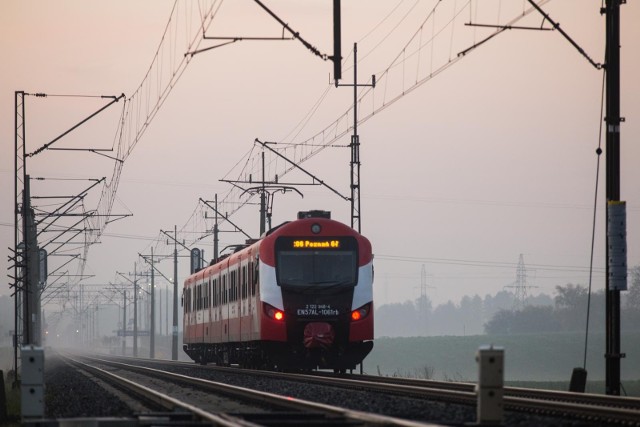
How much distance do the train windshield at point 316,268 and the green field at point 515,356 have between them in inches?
2393

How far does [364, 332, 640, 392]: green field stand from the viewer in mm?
98188

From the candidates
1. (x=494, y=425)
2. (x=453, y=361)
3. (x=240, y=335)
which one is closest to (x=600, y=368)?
(x=453, y=361)

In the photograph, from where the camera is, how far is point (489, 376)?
12.2 metres

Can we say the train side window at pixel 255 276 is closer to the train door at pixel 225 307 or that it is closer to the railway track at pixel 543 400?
the railway track at pixel 543 400

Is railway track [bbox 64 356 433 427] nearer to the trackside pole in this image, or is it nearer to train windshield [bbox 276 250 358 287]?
the trackside pole

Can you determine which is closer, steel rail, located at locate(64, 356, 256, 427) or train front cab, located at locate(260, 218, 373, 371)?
steel rail, located at locate(64, 356, 256, 427)

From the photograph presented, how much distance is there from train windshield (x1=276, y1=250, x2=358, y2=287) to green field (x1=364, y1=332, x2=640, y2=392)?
199ft

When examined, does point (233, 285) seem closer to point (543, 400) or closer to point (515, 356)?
point (543, 400)

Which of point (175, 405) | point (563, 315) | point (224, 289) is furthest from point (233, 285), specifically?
point (563, 315)

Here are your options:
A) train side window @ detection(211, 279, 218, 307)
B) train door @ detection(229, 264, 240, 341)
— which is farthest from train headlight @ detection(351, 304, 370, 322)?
train side window @ detection(211, 279, 218, 307)

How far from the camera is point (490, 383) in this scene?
12.2m

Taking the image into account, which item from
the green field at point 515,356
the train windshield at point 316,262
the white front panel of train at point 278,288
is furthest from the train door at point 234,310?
the green field at point 515,356

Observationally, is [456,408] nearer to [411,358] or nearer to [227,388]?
[227,388]

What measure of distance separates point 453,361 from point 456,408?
101 m
